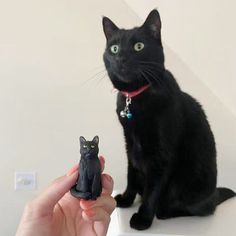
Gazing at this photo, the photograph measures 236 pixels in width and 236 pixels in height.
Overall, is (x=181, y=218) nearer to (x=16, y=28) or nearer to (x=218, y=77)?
(x=218, y=77)

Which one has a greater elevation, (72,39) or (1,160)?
(72,39)

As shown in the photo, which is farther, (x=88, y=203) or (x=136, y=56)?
(x=136, y=56)

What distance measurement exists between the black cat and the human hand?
0.76 ft

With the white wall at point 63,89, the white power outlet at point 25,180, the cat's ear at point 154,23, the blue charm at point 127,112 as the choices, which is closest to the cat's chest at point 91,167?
the blue charm at point 127,112

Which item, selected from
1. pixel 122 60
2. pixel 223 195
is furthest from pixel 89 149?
pixel 223 195

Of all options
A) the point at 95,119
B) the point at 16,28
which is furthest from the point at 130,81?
the point at 16,28

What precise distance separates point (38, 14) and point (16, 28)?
0.11 m

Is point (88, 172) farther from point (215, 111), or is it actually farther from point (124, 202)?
point (215, 111)

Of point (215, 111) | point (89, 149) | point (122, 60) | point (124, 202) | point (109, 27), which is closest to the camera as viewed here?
point (89, 149)

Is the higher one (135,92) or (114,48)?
(114,48)

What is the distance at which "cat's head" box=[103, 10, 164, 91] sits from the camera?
2.73 feet

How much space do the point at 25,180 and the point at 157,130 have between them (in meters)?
0.87

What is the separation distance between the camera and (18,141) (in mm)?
1526

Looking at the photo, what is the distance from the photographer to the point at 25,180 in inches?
61.1
